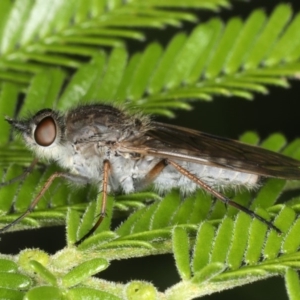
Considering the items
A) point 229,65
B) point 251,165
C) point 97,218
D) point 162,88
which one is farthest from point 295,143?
point 97,218

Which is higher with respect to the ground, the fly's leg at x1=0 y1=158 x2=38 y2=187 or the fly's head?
the fly's head

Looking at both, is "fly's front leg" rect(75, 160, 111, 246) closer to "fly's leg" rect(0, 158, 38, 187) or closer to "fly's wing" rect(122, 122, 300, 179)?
"fly's wing" rect(122, 122, 300, 179)

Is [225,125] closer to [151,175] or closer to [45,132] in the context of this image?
[151,175]

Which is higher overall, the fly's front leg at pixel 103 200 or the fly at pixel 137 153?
the fly at pixel 137 153

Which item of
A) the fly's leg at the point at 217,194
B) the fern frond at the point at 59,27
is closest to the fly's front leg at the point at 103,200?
the fly's leg at the point at 217,194

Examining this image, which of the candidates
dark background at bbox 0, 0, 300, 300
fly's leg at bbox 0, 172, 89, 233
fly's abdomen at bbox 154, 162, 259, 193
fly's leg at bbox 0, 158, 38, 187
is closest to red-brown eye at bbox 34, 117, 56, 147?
fly's leg at bbox 0, 158, 38, 187

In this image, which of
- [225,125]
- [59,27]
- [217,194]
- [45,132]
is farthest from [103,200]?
[225,125]

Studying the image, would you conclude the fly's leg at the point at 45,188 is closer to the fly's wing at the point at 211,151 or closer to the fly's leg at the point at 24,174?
the fly's leg at the point at 24,174
